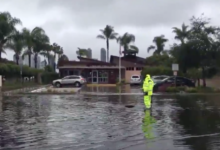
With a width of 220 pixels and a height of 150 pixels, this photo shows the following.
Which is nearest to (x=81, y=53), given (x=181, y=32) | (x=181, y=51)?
(x=181, y=32)

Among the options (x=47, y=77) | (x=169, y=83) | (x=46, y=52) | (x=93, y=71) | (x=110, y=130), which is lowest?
(x=110, y=130)

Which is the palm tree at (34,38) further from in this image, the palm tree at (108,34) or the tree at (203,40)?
the tree at (203,40)

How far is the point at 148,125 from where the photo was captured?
44.2 feet

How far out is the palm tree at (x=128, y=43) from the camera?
268 feet

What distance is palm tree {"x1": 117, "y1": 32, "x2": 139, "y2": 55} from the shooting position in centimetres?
8156

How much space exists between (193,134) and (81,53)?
9518 centimetres

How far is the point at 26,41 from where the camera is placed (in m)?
68.9

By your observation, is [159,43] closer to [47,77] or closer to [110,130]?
[47,77]

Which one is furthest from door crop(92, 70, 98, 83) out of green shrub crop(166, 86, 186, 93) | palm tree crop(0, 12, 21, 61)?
green shrub crop(166, 86, 186, 93)

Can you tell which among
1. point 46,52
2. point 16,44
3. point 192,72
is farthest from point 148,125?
point 46,52

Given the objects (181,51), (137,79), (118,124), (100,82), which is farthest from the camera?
(100,82)

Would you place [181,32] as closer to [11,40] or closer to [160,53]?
[160,53]

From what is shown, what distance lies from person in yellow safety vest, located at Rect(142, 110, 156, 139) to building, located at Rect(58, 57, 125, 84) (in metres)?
46.8

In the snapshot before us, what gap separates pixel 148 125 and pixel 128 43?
69555 mm
